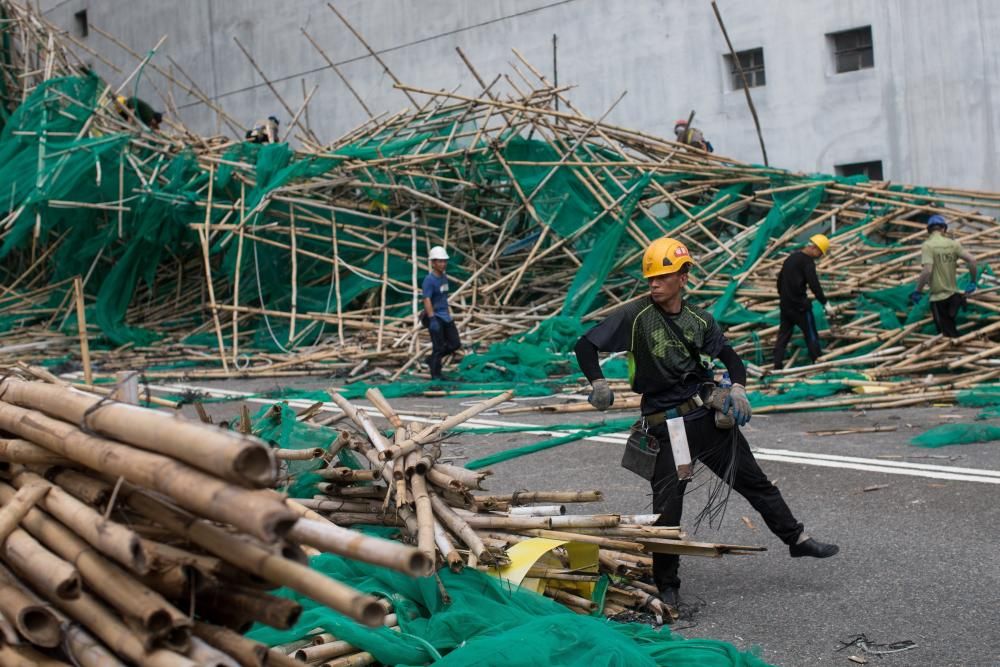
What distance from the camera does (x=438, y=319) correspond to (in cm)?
1603

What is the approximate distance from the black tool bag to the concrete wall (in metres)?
14.9

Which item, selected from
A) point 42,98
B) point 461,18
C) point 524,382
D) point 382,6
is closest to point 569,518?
point 524,382

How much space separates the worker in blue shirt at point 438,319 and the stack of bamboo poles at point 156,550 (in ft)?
39.7

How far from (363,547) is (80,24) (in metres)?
37.2

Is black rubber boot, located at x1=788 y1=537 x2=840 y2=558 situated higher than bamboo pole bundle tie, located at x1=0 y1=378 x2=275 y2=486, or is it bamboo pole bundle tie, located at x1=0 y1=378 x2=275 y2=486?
bamboo pole bundle tie, located at x1=0 y1=378 x2=275 y2=486

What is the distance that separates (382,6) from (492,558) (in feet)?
79.3

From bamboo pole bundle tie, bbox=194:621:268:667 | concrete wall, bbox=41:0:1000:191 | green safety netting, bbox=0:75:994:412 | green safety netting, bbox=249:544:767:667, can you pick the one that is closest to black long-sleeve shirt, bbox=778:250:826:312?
green safety netting, bbox=0:75:994:412

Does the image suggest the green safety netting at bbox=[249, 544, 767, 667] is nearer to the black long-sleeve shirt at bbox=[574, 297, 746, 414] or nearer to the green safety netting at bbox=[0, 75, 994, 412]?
the black long-sleeve shirt at bbox=[574, 297, 746, 414]

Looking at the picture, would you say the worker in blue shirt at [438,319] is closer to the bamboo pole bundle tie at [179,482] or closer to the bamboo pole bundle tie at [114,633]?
the bamboo pole bundle tie at [179,482]

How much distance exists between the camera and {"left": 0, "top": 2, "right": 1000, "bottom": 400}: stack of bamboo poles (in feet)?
59.3

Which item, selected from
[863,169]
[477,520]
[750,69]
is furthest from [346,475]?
[750,69]

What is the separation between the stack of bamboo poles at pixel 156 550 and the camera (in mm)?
3031

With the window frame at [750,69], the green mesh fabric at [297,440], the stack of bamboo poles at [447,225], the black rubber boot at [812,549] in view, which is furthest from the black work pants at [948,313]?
the green mesh fabric at [297,440]

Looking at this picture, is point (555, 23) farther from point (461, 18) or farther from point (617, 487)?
point (617, 487)
